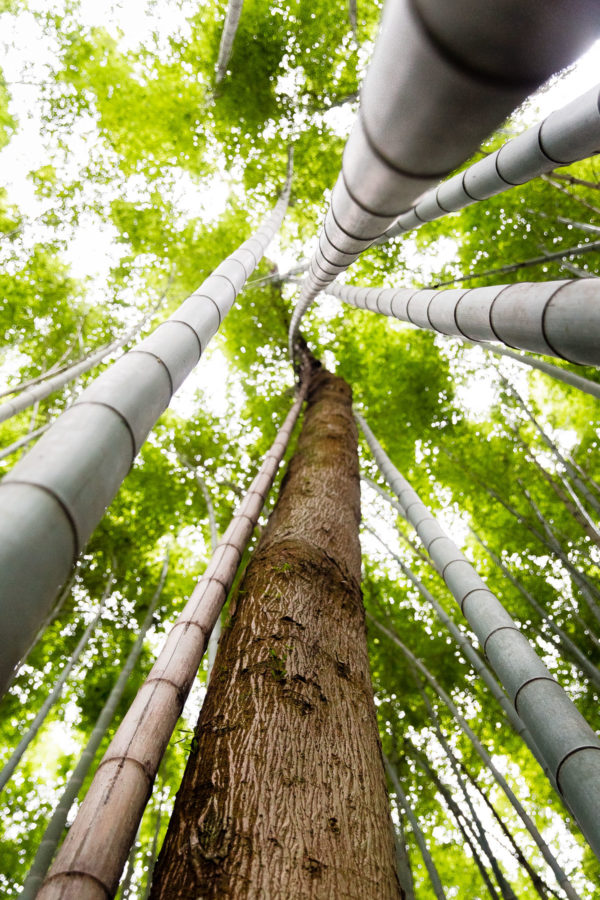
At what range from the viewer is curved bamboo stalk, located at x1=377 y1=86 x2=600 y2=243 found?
5.81ft

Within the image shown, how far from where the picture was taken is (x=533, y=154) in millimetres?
2061

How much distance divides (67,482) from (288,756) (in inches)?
38.6

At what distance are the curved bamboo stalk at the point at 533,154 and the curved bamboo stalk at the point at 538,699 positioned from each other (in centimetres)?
169

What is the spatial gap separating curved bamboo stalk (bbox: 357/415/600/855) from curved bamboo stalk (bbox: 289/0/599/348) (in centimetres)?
168

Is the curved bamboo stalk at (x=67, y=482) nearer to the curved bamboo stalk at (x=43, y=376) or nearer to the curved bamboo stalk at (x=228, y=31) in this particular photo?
the curved bamboo stalk at (x=43, y=376)

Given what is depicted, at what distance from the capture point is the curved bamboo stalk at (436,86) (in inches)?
19.8

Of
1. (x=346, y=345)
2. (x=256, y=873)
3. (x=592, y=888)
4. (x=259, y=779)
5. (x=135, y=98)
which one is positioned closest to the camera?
(x=256, y=873)

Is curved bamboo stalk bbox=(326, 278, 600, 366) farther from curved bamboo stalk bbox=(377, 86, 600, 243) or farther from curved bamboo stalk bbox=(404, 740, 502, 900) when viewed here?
curved bamboo stalk bbox=(404, 740, 502, 900)

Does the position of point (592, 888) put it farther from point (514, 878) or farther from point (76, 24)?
point (76, 24)

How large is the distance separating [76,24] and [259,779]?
9.30 metres

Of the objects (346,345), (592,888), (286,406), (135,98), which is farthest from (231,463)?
(592,888)

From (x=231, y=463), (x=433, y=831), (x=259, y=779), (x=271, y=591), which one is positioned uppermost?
(x=231, y=463)

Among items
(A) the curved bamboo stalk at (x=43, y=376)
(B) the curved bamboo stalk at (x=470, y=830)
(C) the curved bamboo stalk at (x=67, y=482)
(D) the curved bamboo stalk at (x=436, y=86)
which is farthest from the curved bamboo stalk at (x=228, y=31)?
(B) the curved bamboo stalk at (x=470, y=830)

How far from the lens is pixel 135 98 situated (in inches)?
254
